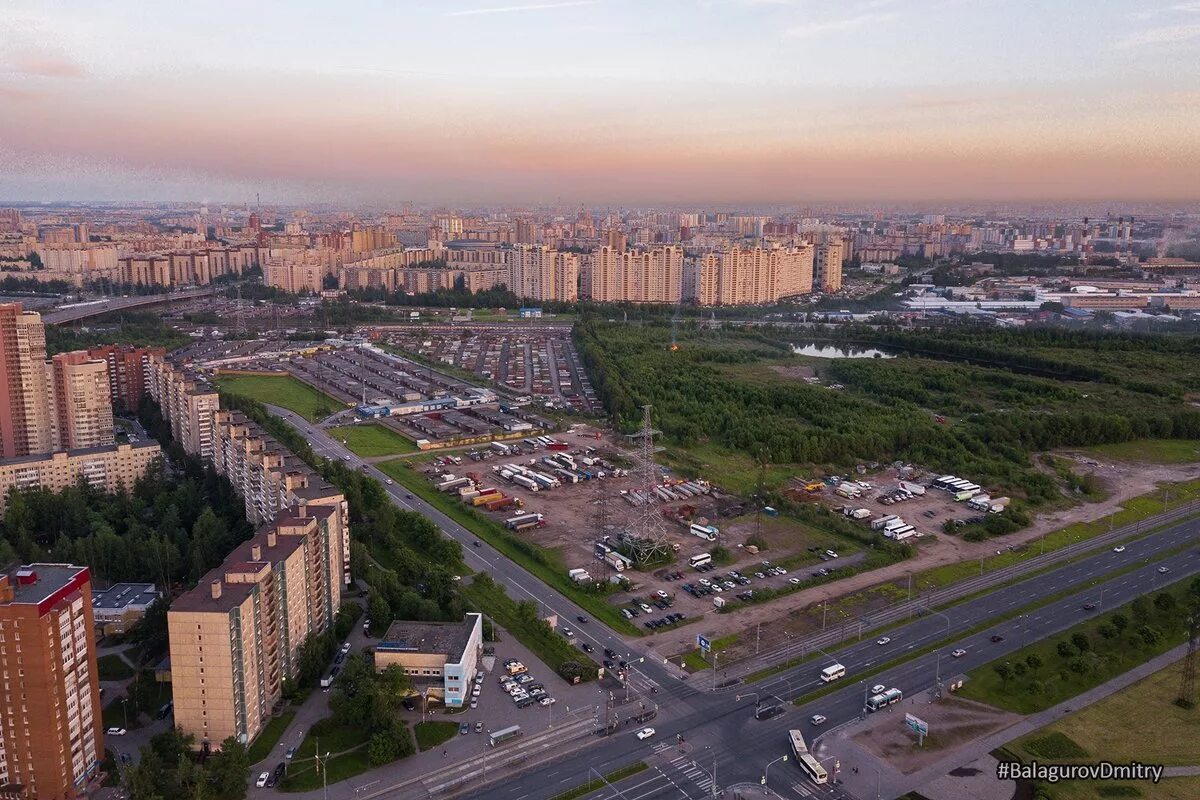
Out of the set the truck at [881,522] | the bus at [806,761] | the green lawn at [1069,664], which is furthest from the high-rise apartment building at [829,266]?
the bus at [806,761]

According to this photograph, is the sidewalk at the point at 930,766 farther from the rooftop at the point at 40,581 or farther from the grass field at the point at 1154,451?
the grass field at the point at 1154,451

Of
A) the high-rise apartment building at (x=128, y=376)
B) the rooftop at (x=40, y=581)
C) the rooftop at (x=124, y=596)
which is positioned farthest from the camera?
the high-rise apartment building at (x=128, y=376)

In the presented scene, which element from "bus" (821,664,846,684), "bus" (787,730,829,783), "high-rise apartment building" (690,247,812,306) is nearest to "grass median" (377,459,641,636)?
"bus" (821,664,846,684)

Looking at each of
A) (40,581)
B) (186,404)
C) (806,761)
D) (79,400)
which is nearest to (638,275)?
(186,404)

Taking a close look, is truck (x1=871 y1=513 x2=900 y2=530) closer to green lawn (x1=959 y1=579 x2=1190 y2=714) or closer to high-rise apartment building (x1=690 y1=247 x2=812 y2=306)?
green lawn (x1=959 y1=579 x2=1190 y2=714)

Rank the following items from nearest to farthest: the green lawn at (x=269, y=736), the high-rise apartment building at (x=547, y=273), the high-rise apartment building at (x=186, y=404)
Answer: the green lawn at (x=269, y=736), the high-rise apartment building at (x=186, y=404), the high-rise apartment building at (x=547, y=273)
